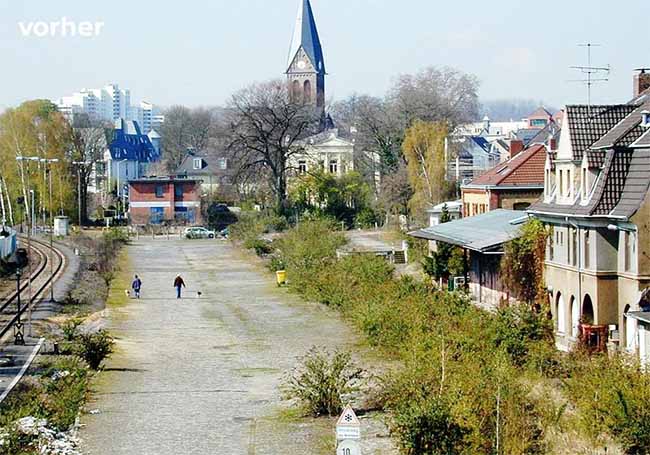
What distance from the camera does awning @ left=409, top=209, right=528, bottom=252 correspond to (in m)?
40.2

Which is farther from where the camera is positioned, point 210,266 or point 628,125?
point 210,266

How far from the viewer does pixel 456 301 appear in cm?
3534

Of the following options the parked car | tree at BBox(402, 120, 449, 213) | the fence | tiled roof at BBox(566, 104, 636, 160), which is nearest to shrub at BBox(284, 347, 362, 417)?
tiled roof at BBox(566, 104, 636, 160)

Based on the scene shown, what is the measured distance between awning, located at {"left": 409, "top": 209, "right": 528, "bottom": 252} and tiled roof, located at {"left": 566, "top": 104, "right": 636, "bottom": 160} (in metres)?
5.65

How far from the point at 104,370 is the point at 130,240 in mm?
63810

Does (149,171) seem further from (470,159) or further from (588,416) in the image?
(588,416)

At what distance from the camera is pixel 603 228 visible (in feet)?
105

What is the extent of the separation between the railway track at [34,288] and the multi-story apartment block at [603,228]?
52.1 feet

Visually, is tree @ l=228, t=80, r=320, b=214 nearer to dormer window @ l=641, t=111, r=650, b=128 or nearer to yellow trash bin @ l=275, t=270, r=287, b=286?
yellow trash bin @ l=275, t=270, r=287, b=286

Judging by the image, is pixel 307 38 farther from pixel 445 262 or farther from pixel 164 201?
pixel 445 262

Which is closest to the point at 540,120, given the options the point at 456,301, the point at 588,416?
the point at 456,301

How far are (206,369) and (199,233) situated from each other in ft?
218

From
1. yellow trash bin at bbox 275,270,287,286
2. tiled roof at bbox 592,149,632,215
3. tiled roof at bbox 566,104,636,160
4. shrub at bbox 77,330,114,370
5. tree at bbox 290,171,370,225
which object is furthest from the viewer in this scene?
tree at bbox 290,171,370,225

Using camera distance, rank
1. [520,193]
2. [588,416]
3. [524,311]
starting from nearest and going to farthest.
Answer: [588,416] < [524,311] < [520,193]
